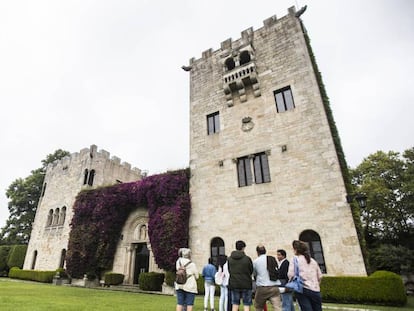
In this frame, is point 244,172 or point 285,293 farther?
point 244,172

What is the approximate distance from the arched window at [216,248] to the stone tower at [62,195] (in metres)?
13.5

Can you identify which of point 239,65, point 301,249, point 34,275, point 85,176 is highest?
point 239,65

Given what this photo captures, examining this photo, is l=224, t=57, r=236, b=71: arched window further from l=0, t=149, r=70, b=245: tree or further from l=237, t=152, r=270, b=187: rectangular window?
l=0, t=149, r=70, b=245: tree

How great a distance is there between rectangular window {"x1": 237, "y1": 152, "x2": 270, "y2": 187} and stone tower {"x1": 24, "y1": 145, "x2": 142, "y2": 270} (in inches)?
561

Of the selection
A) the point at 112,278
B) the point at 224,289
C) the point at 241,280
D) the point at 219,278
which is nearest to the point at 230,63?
the point at 219,278

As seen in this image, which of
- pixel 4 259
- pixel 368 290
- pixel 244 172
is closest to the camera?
pixel 368 290

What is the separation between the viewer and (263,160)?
13797mm

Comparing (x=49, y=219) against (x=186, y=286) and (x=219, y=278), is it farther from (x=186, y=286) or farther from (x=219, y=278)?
(x=186, y=286)

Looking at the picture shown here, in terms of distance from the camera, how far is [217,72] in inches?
697

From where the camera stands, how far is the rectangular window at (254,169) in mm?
13484

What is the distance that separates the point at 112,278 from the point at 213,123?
478 inches

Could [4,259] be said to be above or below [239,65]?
below

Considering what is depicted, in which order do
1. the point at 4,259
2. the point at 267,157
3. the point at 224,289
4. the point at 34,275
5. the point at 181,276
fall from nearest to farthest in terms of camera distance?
the point at 181,276, the point at 224,289, the point at 267,157, the point at 34,275, the point at 4,259

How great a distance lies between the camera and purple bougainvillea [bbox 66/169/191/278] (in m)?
14.4
